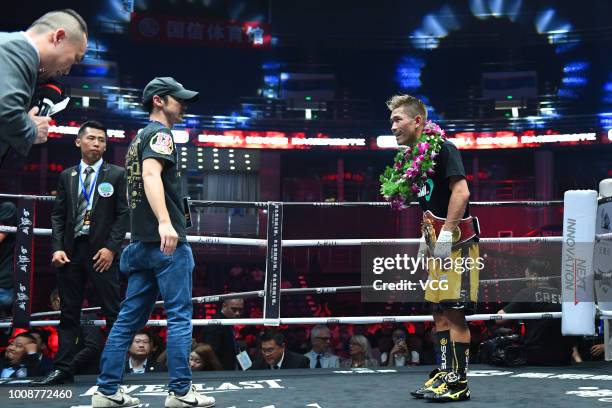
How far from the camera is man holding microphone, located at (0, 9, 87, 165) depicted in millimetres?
1645

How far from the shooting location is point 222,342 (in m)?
5.21

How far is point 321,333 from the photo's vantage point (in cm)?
654

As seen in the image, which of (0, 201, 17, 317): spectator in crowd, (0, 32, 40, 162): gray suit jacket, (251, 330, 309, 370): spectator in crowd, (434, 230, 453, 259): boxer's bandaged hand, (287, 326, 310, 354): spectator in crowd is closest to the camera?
(0, 32, 40, 162): gray suit jacket

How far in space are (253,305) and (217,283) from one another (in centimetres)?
295

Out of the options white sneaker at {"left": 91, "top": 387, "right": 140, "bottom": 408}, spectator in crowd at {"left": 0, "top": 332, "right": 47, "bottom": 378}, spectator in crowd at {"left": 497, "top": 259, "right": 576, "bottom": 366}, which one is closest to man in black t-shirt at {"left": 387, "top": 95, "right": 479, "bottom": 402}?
white sneaker at {"left": 91, "top": 387, "right": 140, "bottom": 408}

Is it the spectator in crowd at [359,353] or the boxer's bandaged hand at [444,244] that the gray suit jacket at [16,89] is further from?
the spectator in crowd at [359,353]

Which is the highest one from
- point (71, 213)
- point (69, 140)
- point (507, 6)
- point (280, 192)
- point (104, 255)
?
point (507, 6)

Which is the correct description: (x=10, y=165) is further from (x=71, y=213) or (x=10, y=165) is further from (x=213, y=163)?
(x=71, y=213)

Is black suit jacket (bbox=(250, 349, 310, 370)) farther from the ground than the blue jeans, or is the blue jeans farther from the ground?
the blue jeans

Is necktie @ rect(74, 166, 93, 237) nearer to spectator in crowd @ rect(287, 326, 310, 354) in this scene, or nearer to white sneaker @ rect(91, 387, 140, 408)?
white sneaker @ rect(91, 387, 140, 408)

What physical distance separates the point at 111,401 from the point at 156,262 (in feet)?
1.90

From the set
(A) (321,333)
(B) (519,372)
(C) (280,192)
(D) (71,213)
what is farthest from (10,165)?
(B) (519,372)

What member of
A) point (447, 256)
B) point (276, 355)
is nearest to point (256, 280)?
point (276, 355)

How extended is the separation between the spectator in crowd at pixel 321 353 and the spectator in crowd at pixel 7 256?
3.02m
